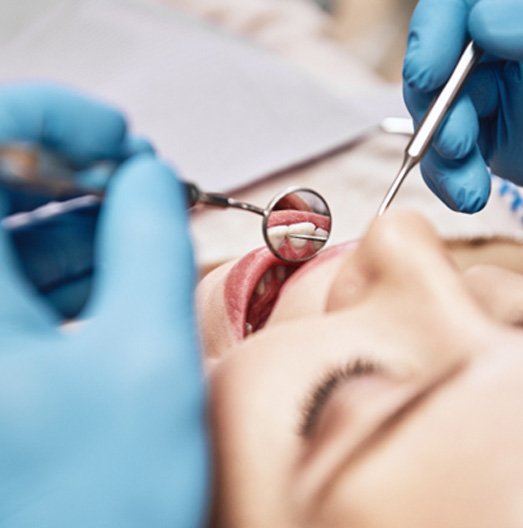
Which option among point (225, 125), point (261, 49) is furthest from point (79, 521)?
point (261, 49)

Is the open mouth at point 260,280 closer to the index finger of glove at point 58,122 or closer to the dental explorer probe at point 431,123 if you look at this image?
the dental explorer probe at point 431,123

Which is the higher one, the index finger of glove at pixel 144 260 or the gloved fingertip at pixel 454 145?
the index finger of glove at pixel 144 260

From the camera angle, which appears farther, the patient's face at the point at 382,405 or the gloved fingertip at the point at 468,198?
the gloved fingertip at the point at 468,198

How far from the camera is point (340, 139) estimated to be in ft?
5.06

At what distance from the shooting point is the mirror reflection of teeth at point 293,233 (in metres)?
0.82

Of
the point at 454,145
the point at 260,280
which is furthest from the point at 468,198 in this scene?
the point at 260,280

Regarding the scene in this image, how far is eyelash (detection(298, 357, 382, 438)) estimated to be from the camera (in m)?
0.57

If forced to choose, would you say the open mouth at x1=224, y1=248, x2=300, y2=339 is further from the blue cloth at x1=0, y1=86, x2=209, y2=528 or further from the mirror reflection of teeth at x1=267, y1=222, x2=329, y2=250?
the blue cloth at x1=0, y1=86, x2=209, y2=528

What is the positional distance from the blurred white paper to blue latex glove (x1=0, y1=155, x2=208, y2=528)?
877 mm

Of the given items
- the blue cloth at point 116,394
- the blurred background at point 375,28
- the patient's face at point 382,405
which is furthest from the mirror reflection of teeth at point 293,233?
the blurred background at point 375,28

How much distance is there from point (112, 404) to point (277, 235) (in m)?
0.38

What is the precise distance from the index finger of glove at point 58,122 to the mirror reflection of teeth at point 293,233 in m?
0.25

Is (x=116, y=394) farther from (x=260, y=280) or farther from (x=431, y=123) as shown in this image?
(x=431, y=123)

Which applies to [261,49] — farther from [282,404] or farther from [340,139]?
[282,404]
